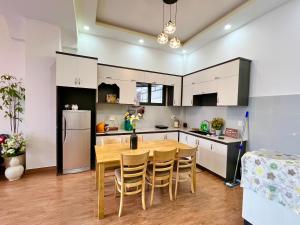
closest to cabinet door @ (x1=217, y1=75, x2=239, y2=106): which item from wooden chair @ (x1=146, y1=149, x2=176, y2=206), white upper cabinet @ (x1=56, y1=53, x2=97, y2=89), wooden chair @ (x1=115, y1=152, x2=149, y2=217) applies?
wooden chair @ (x1=146, y1=149, x2=176, y2=206)

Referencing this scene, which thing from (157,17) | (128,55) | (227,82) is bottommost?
(227,82)

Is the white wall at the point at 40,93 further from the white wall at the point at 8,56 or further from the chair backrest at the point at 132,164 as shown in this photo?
the chair backrest at the point at 132,164

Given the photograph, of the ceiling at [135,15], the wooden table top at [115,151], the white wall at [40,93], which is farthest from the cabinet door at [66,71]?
the wooden table top at [115,151]

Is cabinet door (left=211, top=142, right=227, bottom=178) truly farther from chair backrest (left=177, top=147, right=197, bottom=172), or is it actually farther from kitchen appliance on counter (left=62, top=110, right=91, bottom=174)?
kitchen appliance on counter (left=62, top=110, right=91, bottom=174)

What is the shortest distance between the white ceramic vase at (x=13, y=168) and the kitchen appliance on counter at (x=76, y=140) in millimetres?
719

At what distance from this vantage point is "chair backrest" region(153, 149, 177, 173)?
7.23 ft

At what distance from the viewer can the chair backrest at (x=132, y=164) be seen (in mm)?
1961

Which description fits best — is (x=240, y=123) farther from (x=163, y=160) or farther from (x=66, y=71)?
(x=66, y=71)

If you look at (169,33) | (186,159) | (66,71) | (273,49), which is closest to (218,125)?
(186,159)

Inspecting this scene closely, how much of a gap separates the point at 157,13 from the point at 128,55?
1445 millimetres

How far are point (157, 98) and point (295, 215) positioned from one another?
12.5ft

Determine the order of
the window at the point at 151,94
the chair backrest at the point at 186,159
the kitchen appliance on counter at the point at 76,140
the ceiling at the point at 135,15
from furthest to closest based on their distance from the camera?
the window at the point at 151,94
the kitchen appliance on counter at the point at 76,140
the ceiling at the point at 135,15
the chair backrest at the point at 186,159

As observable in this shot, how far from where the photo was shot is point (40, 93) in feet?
10.3

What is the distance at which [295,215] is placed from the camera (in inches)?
54.9
